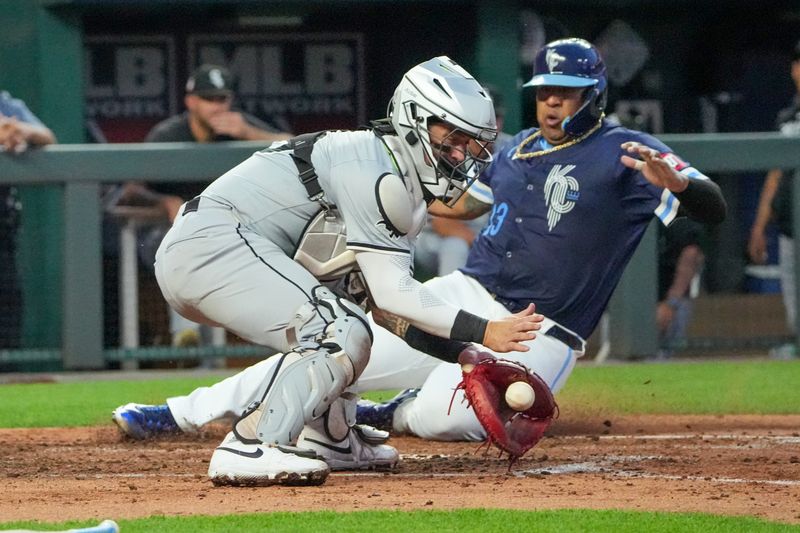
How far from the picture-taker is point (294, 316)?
17.3 ft

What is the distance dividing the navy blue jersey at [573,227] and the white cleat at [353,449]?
126 centimetres

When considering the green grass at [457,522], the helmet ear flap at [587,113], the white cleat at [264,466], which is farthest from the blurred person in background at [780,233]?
the green grass at [457,522]

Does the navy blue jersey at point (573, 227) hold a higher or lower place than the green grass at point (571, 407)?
higher

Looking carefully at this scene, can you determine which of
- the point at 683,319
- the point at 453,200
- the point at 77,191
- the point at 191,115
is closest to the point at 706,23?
the point at 683,319

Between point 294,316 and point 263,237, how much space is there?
328mm

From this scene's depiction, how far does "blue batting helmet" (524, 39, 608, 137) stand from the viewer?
22.1 ft

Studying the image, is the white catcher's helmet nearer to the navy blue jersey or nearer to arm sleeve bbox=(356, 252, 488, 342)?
arm sleeve bbox=(356, 252, 488, 342)

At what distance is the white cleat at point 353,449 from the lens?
18.6 ft

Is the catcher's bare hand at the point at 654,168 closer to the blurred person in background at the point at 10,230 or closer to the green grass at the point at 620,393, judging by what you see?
the green grass at the point at 620,393

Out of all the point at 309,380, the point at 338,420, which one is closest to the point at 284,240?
the point at 309,380

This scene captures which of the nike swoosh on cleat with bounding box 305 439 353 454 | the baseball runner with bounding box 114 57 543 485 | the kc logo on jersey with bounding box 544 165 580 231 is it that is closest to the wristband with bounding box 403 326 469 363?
the baseball runner with bounding box 114 57 543 485

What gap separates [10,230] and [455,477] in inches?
193

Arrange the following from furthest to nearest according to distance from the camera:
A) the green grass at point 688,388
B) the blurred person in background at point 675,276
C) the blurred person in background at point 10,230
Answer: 1. the blurred person in background at point 675,276
2. the blurred person in background at point 10,230
3. the green grass at point 688,388

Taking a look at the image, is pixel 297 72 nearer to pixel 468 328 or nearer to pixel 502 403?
pixel 502 403
